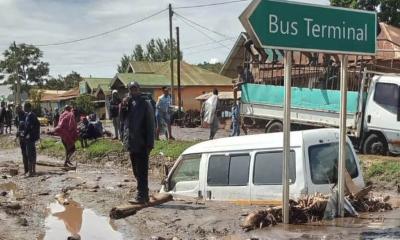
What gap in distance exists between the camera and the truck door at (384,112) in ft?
49.9

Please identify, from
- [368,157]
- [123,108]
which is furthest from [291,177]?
[368,157]

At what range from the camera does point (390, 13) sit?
33562 millimetres

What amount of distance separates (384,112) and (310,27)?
9.28 m

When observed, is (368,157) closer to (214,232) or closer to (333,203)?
(333,203)

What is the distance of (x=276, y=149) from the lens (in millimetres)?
8375

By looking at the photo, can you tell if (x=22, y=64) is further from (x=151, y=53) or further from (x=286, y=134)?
(x=286, y=134)

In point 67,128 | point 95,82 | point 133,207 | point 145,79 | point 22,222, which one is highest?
point 95,82

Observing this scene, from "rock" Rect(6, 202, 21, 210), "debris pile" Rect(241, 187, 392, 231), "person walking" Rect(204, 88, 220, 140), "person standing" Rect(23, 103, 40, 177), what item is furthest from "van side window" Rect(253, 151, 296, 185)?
"person walking" Rect(204, 88, 220, 140)

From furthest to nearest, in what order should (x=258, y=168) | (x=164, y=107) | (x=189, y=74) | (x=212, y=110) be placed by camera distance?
(x=189, y=74) → (x=164, y=107) → (x=212, y=110) → (x=258, y=168)

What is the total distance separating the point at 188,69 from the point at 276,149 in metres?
42.9

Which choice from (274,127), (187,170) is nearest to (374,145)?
(274,127)

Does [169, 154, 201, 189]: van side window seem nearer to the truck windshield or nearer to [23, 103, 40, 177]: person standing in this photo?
[23, 103, 40, 177]: person standing

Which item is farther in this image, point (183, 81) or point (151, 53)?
point (151, 53)

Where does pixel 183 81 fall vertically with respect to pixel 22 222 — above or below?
above
